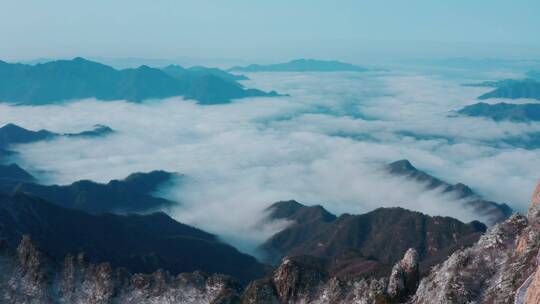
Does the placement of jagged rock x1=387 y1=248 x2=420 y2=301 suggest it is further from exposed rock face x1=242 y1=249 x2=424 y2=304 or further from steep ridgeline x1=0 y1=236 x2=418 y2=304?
steep ridgeline x1=0 y1=236 x2=418 y2=304

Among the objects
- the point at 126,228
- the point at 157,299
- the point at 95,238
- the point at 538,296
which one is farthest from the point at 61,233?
the point at 538,296

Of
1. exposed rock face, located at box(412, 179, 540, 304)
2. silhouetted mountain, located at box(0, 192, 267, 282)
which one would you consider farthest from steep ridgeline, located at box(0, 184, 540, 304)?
silhouetted mountain, located at box(0, 192, 267, 282)

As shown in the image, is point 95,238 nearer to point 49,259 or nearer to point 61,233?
point 61,233

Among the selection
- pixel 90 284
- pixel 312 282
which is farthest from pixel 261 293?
pixel 90 284

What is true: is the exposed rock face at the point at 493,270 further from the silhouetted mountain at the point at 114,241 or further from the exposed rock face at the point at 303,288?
the silhouetted mountain at the point at 114,241

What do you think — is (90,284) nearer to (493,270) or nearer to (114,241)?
(493,270)
